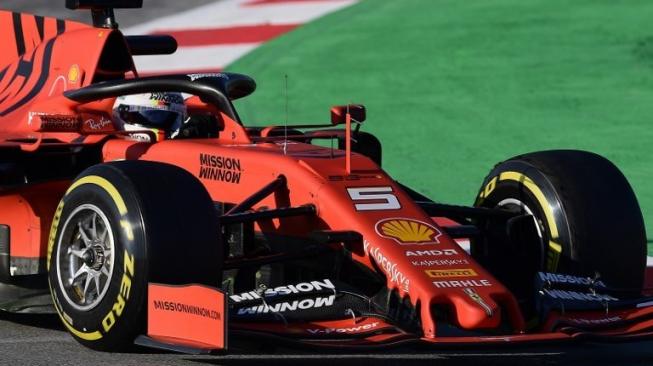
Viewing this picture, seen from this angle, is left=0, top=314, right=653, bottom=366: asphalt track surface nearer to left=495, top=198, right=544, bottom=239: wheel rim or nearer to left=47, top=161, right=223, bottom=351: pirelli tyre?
left=47, top=161, right=223, bottom=351: pirelli tyre

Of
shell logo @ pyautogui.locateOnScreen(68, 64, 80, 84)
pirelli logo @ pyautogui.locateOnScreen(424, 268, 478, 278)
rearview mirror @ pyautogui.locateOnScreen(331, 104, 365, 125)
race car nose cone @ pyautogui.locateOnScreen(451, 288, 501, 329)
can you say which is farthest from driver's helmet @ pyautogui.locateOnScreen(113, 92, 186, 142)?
race car nose cone @ pyautogui.locateOnScreen(451, 288, 501, 329)

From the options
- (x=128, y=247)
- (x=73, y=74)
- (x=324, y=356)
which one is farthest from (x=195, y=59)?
(x=128, y=247)

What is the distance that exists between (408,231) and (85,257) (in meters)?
1.42

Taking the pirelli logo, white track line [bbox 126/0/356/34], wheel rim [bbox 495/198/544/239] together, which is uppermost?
white track line [bbox 126/0/356/34]

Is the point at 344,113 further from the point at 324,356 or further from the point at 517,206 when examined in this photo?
the point at 324,356

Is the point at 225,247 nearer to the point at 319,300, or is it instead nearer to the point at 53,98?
the point at 319,300

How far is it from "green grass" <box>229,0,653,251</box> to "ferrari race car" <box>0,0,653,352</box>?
3.48 meters

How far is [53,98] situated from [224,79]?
0.98 meters

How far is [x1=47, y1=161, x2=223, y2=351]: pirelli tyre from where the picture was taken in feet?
20.1

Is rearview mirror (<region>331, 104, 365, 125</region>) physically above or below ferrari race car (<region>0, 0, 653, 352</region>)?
above

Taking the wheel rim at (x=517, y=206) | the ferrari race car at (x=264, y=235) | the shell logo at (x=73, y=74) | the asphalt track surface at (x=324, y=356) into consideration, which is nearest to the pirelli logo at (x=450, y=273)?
the ferrari race car at (x=264, y=235)

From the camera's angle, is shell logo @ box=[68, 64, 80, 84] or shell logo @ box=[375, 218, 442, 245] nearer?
shell logo @ box=[375, 218, 442, 245]

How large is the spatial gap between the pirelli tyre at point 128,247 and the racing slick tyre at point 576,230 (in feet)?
5.68

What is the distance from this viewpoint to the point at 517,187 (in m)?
7.60
